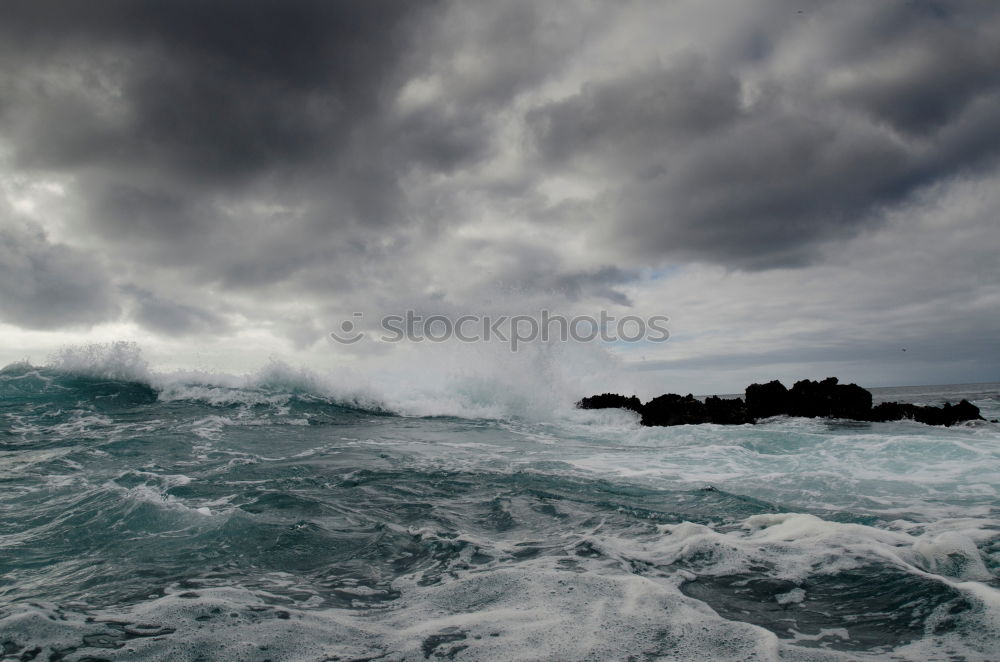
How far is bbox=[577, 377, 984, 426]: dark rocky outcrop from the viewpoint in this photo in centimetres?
1644

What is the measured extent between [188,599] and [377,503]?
2714mm

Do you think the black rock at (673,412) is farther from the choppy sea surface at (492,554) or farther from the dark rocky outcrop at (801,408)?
the choppy sea surface at (492,554)

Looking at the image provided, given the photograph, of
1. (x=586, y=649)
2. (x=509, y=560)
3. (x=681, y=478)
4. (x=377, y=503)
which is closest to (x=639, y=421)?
(x=681, y=478)

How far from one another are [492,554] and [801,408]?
17.5m

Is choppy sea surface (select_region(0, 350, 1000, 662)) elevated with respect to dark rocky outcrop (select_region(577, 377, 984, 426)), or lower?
lower

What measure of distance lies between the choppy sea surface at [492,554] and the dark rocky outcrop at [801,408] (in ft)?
24.3

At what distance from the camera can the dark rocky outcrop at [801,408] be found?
16438mm

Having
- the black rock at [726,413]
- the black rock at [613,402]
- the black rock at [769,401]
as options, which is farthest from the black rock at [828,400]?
the black rock at [613,402]

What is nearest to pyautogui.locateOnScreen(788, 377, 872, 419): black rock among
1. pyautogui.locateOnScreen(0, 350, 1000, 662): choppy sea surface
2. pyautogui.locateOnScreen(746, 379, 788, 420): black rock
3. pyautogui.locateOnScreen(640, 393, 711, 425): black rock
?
pyautogui.locateOnScreen(746, 379, 788, 420): black rock

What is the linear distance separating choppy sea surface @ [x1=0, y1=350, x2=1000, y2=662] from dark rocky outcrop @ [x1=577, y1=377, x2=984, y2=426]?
24.3 ft

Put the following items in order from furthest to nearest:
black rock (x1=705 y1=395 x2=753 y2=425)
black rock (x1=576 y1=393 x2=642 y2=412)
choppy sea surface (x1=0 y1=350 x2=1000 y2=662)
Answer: black rock (x1=576 y1=393 x2=642 y2=412) < black rock (x1=705 y1=395 x2=753 y2=425) < choppy sea surface (x1=0 y1=350 x2=1000 y2=662)

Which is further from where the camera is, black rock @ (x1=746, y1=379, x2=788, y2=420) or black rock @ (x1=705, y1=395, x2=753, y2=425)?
black rock @ (x1=746, y1=379, x2=788, y2=420)

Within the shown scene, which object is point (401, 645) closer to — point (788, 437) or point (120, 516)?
point (120, 516)

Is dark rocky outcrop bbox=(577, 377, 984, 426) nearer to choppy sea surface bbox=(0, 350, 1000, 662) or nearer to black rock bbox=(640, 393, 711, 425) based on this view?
black rock bbox=(640, 393, 711, 425)
